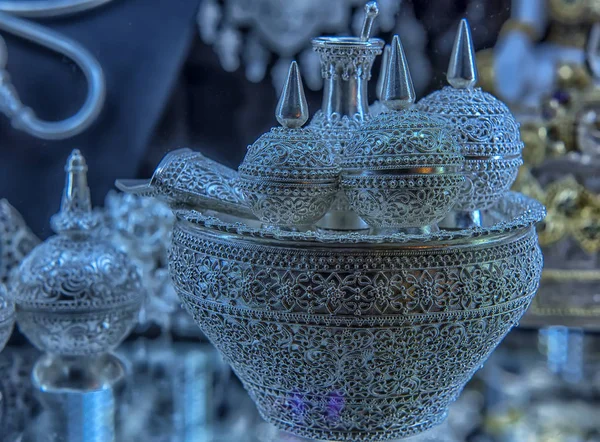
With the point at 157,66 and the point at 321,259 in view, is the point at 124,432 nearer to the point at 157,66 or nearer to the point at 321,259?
the point at 321,259

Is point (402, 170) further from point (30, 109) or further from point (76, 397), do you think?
point (30, 109)

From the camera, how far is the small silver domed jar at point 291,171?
2.46ft

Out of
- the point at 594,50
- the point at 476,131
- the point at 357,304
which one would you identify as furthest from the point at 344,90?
the point at 594,50

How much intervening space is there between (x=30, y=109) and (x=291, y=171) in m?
0.50

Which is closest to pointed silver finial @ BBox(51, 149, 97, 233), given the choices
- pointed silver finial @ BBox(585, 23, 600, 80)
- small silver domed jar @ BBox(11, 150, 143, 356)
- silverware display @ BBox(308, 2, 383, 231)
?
small silver domed jar @ BBox(11, 150, 143, 356)

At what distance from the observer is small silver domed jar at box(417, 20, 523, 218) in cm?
82

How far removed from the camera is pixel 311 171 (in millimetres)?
751

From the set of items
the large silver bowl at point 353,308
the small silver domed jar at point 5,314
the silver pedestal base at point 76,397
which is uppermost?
the large silver bowl at point 353,308

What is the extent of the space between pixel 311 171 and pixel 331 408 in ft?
0.66

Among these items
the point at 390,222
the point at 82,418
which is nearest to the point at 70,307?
the point at 82,418

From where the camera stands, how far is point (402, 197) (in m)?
0.73

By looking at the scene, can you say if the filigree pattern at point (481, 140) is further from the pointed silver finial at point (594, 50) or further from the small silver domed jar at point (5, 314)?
the small silver domed jar at point (5, 314)

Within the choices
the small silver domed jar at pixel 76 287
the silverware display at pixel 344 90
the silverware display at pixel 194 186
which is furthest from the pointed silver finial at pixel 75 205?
the silverware display at pixel 344 90

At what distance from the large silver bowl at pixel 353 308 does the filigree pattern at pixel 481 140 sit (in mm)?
45
